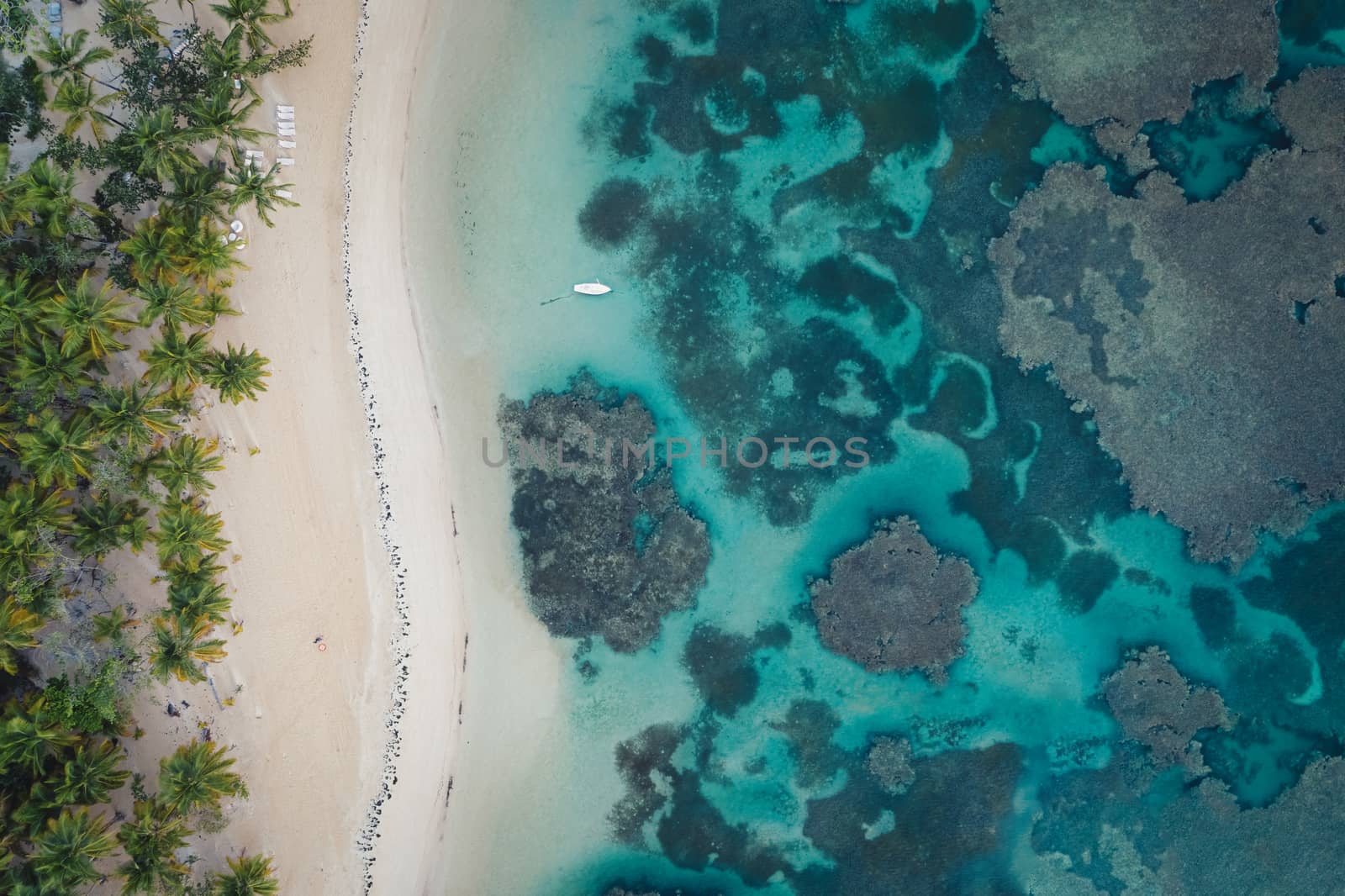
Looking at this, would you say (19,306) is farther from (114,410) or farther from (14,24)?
(14,24)

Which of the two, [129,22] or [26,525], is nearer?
[26,525]

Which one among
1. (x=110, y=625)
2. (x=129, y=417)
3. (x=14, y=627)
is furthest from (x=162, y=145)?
(x=14, y=627)

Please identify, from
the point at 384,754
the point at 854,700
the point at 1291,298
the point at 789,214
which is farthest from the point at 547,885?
the point at 1291,298

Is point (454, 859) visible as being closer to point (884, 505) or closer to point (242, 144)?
point (884, 505)

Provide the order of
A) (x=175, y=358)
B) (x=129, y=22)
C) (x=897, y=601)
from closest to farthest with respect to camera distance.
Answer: (x=175, y=358) < (x=129, y=22) < (x=897, y=601)

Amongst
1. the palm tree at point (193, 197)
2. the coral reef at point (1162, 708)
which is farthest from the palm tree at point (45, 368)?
the coral reef at point (1162, 708)
